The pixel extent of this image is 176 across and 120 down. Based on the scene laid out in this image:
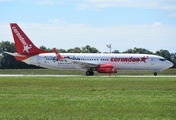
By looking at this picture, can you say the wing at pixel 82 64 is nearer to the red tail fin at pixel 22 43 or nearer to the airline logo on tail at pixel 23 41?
the red tail fin at pixel 22 43

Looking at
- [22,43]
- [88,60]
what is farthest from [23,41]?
[88,60]

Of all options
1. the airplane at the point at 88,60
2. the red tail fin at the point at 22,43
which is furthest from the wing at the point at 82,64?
the red tail fin at the point at 22,43

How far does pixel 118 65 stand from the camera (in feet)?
193

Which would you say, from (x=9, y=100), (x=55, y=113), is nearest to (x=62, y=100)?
(x=9, y=100)

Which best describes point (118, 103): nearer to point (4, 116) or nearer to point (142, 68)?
point (4, 116)

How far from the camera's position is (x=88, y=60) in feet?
195

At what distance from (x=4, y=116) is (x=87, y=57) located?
43.8 metres

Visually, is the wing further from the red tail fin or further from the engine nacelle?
the red tail fin

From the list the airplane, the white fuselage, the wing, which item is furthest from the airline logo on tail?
the wing

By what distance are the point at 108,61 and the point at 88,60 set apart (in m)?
2.73

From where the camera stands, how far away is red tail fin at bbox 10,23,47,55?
2318 inches

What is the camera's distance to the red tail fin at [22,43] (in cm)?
5888

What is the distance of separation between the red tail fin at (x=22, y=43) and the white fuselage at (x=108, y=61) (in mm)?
959

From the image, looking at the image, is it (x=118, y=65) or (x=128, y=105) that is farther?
(x=118, y=65)
